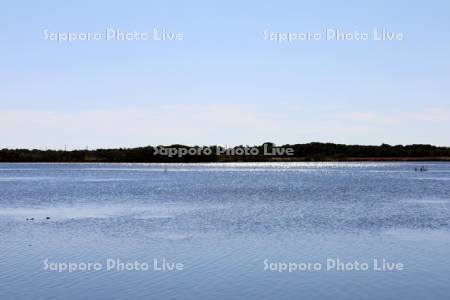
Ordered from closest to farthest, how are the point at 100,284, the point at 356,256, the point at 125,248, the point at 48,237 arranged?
the point at 100,284 → the point at 356,256 → the point at 125,248 → the point at 48,237

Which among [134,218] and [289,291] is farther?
[134,218]

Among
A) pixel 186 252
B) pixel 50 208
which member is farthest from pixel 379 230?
pixel 50 208

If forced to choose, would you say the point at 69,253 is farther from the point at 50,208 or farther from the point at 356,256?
the point at 50,208

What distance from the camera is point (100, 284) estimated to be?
1938 cm

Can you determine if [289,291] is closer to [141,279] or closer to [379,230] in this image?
[141,279]

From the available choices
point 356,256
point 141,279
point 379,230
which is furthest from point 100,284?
point 379,230

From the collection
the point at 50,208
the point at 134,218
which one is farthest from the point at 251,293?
the point at 50,208

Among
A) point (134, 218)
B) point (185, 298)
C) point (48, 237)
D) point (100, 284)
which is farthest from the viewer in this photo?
point (134, 218)

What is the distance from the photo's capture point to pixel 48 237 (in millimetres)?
29766

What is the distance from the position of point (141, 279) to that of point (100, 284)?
144 cm

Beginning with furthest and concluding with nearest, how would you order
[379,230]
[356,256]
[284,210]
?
[284,210], [379,230], [356,256]

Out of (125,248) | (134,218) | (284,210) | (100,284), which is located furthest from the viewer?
(284,210)

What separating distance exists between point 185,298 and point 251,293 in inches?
83.1

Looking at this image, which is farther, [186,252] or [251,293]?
[186,252]
